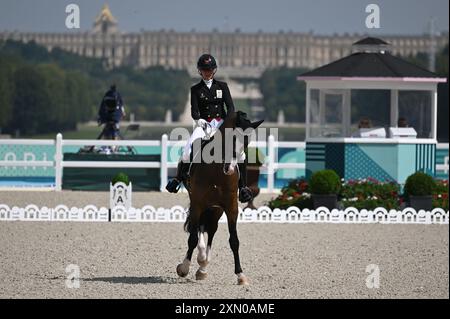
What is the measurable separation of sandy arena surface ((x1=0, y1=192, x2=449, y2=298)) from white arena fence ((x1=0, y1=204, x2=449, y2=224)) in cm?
39

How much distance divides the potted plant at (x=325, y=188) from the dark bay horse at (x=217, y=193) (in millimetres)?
6738

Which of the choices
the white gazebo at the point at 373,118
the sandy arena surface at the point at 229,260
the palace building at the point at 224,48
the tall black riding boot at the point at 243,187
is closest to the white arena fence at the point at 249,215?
the sandy arena surface at the point at 229,260

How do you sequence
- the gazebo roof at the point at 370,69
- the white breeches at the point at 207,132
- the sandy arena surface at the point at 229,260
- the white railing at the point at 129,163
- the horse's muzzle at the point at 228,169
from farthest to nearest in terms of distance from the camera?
the white railing at the point at 129,163, the gazebo roof at the point at 370,69, the white breeches at the point at 207,132, the horse's muzzle at the point at 228,169, the sandy arena surface at the point at 229,260

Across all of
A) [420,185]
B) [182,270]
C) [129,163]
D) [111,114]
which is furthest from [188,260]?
[111,114]

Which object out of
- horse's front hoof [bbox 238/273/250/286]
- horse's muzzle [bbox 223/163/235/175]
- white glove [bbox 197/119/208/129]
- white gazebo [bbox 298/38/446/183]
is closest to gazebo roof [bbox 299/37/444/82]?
white gazebo [bbox 298/38/446/183]

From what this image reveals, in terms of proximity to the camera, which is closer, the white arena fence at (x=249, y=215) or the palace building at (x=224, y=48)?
the white arena fence at (x=249, y=215)

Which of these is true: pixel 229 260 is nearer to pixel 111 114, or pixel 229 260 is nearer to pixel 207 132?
pixel 207 132

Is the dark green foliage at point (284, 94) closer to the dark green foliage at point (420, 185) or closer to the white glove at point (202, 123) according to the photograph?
the dark green foliage at point (420, 185)

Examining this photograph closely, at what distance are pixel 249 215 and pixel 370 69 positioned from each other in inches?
159

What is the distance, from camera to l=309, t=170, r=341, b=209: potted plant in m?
18.9

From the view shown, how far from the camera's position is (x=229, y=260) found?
1386 cm

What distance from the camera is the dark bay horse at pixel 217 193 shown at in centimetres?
1173

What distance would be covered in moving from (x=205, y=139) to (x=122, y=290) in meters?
1.50
